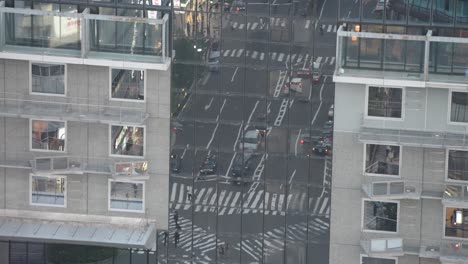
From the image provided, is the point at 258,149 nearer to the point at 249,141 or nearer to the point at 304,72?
the point at 249,141

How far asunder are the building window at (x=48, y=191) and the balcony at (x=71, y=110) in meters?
3.44

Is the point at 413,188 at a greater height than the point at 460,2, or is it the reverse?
the point at 460,2

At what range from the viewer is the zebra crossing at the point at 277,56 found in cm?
9500

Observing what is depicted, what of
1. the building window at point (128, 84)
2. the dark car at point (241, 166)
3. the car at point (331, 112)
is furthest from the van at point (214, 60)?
the car at point (331, 112)

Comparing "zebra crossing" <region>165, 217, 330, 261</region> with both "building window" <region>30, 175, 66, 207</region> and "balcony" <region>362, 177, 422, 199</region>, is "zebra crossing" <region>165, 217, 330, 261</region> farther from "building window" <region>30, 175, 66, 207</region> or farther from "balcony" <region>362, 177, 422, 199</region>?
"building window" <region>30, 175, 66, 207</region>

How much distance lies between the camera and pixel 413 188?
94.9 m

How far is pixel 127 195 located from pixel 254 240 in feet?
20.1

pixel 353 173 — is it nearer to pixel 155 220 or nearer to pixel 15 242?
pixel 155 220

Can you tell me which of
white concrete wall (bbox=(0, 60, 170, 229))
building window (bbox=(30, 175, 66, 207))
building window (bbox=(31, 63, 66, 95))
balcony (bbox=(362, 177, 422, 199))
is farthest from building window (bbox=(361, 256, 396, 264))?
building window (bbox=(31, 63, 66, 95))

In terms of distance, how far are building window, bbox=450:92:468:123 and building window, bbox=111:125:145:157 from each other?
1398cm

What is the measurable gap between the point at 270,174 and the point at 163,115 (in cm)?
547

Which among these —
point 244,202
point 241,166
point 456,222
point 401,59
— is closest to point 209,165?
point 241,166

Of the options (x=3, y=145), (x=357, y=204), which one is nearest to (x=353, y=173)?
(x=357, y=204)

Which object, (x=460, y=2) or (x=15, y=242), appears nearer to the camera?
(x=460, y=2)
